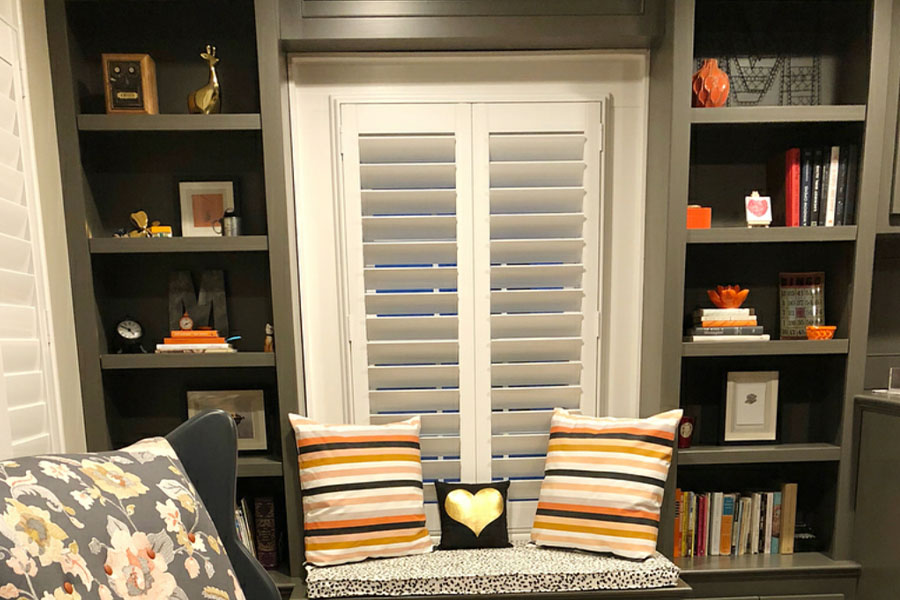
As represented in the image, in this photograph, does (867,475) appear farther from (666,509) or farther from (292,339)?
(292,339)

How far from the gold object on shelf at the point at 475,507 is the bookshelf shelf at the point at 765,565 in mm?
661

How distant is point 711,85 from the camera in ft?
5.47

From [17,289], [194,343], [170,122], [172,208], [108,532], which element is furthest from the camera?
[172,208]

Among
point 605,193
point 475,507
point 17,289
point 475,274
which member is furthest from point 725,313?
point 17,289

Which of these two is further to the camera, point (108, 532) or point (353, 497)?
point (353, 497)

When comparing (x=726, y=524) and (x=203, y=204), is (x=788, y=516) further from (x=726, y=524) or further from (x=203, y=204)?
(x=203, y=204)

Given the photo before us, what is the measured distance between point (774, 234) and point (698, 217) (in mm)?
235

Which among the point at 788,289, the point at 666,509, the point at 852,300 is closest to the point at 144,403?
the point at 666,509

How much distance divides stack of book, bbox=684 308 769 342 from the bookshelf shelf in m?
0.78

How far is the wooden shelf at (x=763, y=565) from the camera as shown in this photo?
5.66 ft

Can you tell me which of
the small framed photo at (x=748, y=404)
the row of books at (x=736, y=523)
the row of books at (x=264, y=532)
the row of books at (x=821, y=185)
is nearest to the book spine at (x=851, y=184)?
the row of books at (x=821, y=185)

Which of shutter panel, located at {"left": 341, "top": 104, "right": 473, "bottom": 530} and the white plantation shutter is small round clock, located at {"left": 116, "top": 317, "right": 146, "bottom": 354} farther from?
shutter panel, located at {"left": 341, "top": 104, "right": 473, "bottom": 530}

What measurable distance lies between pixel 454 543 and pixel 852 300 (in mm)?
1551

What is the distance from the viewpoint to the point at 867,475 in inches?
66.1
